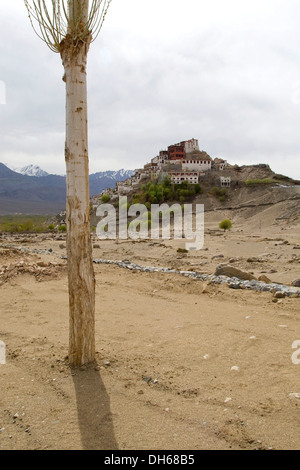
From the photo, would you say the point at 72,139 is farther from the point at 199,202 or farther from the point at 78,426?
the point at 199,202

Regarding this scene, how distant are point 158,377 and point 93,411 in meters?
0.95

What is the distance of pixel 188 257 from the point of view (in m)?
16.6

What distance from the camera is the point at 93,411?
3.26 m

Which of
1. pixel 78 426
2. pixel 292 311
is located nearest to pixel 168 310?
pixel 292 311

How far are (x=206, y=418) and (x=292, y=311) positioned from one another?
4101 mm

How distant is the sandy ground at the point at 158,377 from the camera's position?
114 inches

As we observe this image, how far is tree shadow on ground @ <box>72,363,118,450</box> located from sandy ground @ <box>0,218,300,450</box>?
0.01m

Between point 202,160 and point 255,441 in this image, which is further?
point 202,160

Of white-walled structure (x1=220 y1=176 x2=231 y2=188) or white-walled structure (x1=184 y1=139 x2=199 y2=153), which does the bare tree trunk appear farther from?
white-walled structure (x1=184 y1=139 x2=199 y2=153)

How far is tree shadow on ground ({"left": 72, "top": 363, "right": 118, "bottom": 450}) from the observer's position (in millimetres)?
2824

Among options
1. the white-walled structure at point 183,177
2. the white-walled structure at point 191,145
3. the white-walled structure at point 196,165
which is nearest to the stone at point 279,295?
the white-walled structure at point 183,177

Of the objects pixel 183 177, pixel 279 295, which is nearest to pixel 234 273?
pixel 279 295

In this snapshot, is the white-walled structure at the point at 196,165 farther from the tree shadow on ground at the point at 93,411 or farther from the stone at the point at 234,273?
the tree shadow on ground at the point at 93,411

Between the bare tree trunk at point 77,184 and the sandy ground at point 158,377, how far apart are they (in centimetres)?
87
